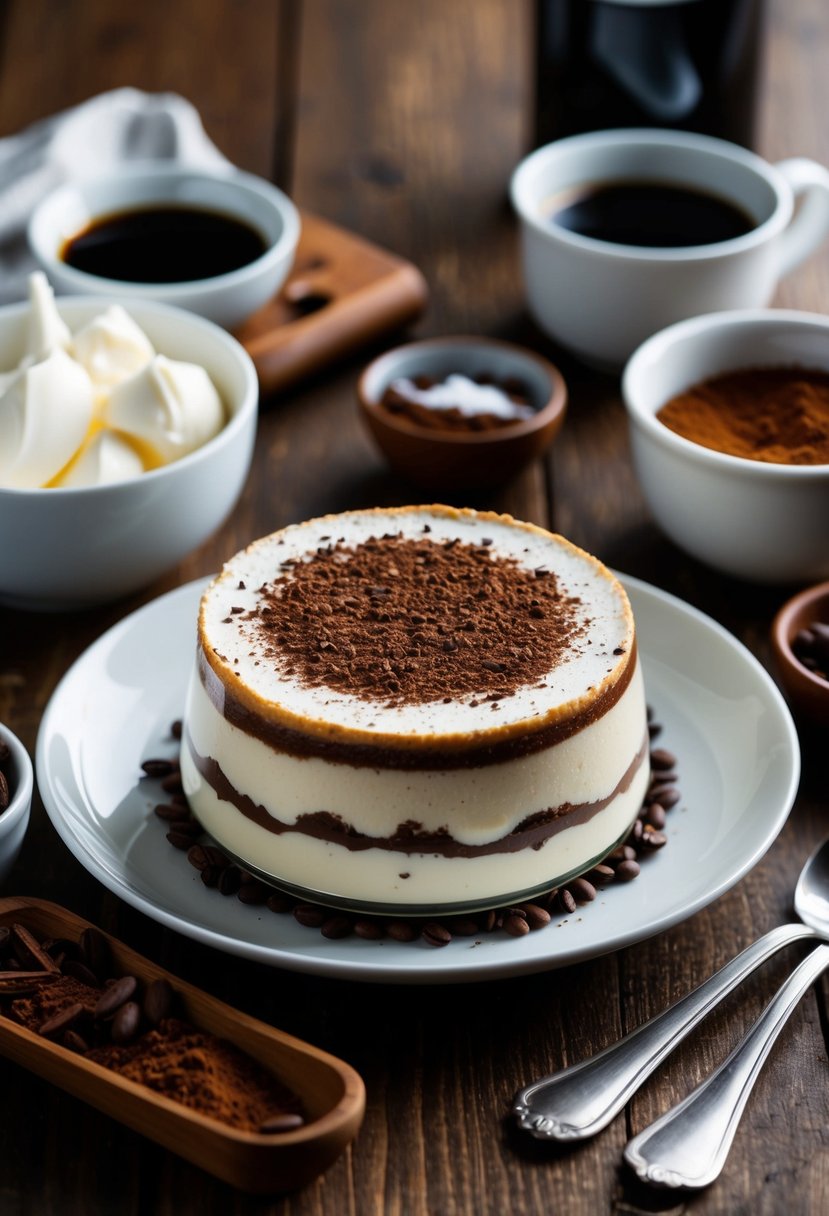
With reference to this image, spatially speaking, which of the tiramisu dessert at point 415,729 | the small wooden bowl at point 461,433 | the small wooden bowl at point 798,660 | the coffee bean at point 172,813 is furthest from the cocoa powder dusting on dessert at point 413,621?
the small wooden bowl at point 461,433

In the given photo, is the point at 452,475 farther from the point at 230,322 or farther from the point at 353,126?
the point at 353,126

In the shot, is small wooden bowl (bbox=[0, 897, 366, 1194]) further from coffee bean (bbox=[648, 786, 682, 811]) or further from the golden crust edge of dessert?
coffee bean (bbox=[648, 786, 682, 811])

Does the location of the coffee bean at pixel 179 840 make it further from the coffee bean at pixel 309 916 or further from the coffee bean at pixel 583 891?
the coffee bean at pixel 583 891

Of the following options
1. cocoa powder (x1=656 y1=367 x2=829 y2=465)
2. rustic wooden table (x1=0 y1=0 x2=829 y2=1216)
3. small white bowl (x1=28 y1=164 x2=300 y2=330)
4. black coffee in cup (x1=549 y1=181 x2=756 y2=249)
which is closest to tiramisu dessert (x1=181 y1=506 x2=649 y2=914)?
rustic wooden table (x1=0 y1=0 x2=829 y2=1216)

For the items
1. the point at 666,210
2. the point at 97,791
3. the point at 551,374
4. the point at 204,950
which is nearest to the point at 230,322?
the point at 551,374

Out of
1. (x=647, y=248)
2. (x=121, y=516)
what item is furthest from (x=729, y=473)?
(x=121, y=516)

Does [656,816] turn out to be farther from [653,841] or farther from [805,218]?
[805,218]
